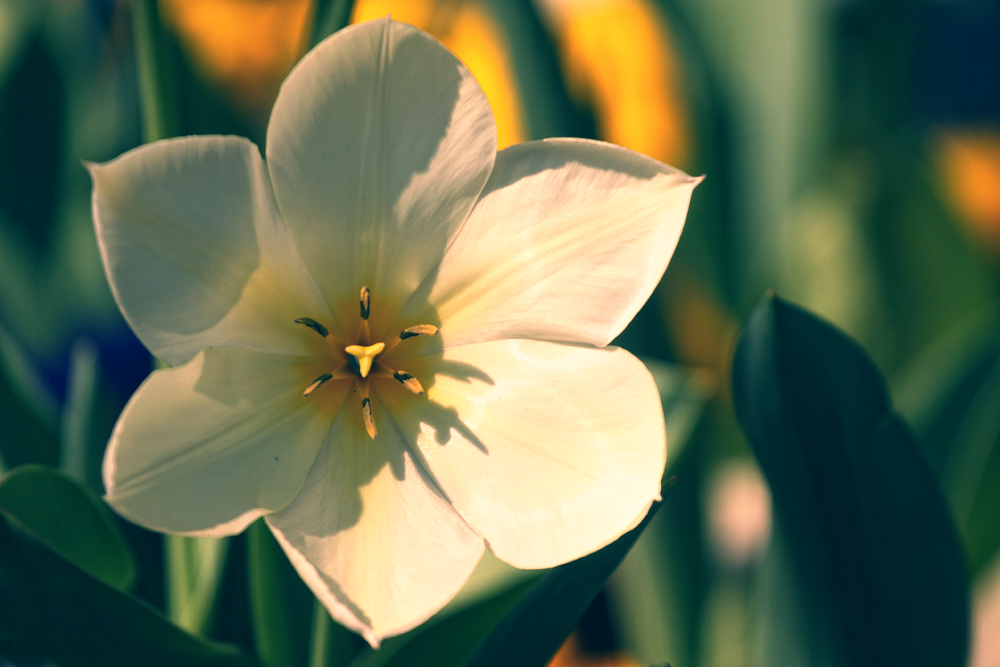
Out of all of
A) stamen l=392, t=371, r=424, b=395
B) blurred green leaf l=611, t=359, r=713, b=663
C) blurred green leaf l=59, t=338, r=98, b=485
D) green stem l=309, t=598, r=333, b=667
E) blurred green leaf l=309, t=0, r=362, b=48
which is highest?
blurred green leaf l=309, t=0, r=362, b=48

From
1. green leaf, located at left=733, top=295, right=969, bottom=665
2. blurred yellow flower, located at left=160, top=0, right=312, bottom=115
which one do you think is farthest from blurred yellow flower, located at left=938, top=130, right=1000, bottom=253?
blurred yellow flower, located at left=160, top=0, right=312, bottom=115

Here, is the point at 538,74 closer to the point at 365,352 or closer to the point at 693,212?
the point at 693,212

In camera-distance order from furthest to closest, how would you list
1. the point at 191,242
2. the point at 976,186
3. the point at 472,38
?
the point at 976,186 → the point at 472,38 → the point at 191,242

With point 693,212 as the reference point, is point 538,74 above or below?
above

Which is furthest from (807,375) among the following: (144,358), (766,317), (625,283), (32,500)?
(144,358)

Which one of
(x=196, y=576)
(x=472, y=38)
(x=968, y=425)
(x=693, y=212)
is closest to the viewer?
(x=196, y=576)

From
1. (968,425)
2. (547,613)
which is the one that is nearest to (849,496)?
(547,613)

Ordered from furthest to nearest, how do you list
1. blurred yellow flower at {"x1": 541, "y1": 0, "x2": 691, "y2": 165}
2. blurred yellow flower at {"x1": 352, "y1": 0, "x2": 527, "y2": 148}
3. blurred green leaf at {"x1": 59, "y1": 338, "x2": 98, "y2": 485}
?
1. blurred yellow flower at {"x1": 541, "y1": 0, "x2": 691, "y2": 165}
2. blurred yellow flower at {"x1": 352, "y1": 0, "x2": 527, "y2": 148}
3. blurred green leaf at {"x1": 59, "y1": 338, "x2": 98, "y2": 485}

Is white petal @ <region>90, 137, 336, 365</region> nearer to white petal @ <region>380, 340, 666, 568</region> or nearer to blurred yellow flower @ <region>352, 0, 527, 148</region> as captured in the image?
white petal @ <region>380, 340, 666, 568</region>

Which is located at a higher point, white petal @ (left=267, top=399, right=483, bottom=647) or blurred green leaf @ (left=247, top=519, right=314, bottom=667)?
white petal @ (left=267, top=399, right=483, bottom=647)
